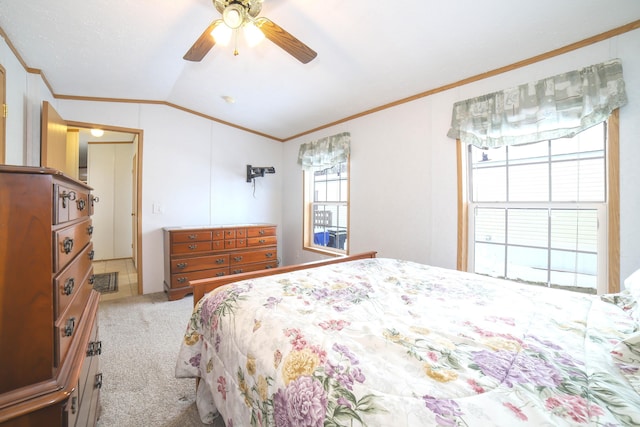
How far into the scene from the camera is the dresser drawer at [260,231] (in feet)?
12.0

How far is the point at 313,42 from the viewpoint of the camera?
2.06 meters

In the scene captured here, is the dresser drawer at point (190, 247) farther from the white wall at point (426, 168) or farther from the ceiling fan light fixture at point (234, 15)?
the ceiling fan light fixture at point (234, 15)

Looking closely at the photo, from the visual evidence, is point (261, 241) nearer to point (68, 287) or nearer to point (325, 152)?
point (325, 152)

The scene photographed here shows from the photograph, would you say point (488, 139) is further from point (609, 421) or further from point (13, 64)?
point (13, 64)

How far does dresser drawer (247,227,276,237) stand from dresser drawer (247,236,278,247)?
4 cm

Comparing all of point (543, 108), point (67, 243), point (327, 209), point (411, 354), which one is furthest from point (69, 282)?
point (327, 209)

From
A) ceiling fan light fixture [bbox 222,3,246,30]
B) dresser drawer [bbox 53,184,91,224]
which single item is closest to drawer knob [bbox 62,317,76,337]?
dresser drawer [bbox 53,184,91,224]

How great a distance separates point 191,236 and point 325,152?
201 cm

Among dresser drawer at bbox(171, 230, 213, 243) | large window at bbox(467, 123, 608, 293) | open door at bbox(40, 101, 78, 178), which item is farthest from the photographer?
dresser drawer at bbox(171, 230, 213, 243)

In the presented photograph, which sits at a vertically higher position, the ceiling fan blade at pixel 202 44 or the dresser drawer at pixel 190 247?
the ceiling fan blade at pixel 202 44

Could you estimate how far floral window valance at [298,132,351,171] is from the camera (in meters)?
3.37

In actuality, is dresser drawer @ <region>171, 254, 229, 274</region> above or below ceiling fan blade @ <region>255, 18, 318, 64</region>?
below

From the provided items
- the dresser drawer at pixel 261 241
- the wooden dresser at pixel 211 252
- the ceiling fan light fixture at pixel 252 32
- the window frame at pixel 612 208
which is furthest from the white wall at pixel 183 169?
the window frame at pixel 612 208

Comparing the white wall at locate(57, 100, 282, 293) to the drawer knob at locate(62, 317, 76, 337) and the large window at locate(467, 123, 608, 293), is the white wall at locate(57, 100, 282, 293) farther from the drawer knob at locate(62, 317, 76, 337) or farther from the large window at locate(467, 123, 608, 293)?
the large window at locate(467, 123, 608, 293)
